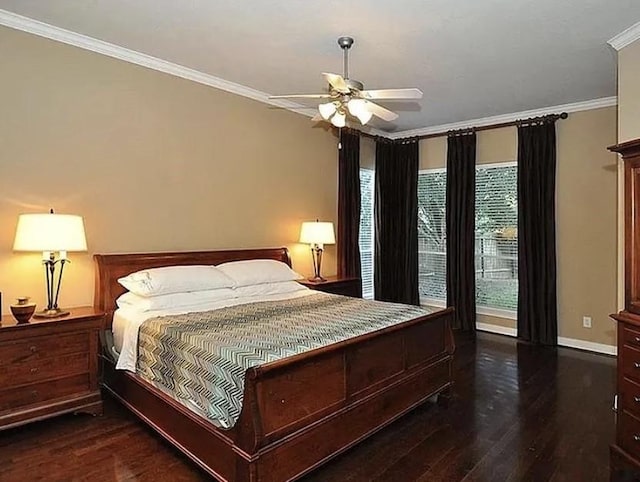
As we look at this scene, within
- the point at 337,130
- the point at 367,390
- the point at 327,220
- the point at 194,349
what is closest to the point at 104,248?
the point at 194,349

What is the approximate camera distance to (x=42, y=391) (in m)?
2.82

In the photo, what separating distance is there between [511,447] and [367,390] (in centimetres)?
96

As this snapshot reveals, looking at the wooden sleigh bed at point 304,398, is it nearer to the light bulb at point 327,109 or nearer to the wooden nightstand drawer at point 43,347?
the wooden nightstand drawer at point 43,347

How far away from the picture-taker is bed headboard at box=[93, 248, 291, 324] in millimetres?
3412

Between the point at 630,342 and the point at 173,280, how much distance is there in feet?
10.0

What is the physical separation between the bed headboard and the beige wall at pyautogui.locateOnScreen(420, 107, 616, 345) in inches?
155

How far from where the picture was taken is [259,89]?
446cm

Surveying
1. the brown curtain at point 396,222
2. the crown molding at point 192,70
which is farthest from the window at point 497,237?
the brown curtain at point 396,222

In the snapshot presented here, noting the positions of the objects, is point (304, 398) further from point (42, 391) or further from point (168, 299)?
point (42, 391)

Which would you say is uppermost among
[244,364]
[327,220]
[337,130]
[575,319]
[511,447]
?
[337,130]

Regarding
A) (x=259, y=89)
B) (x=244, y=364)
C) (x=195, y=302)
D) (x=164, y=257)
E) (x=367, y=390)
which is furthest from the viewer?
(x=259, y=89)

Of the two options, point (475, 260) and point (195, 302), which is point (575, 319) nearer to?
point (475, 260)

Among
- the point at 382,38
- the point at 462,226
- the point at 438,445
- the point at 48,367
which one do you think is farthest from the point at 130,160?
the point at 462,226

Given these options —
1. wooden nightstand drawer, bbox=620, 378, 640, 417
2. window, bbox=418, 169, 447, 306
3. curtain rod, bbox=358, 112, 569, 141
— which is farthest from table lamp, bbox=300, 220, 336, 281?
wooden nightstand drawer, bbox=620, 378, 640, 417
